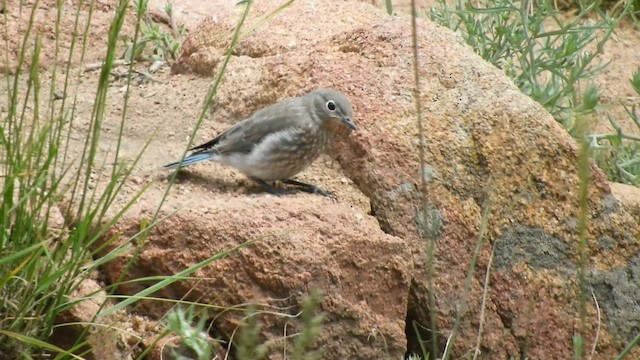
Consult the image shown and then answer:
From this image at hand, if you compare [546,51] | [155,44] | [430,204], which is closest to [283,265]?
[430,204]

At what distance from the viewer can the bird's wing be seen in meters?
5.42

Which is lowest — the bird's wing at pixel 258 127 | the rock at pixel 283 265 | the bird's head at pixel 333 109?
the rock at pixel 283 265

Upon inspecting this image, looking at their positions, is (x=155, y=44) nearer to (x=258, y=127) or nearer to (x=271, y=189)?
(x=258, y=127)

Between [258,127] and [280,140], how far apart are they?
0.12 meters

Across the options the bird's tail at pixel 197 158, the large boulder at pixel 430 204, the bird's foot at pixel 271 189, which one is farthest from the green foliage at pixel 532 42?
the bird's tail at pixel 197 158

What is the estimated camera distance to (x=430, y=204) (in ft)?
17.3

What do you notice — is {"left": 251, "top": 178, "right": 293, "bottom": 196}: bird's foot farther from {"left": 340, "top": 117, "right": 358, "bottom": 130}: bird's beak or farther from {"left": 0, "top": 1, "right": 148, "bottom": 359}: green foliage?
{"left": 0, "top": 1, "right": 148, "bottom": 359}: green foliage

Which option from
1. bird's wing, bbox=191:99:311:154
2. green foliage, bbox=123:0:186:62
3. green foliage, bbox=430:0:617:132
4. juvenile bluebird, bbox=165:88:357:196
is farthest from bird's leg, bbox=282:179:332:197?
green foliage, bbox=430:0:617:132

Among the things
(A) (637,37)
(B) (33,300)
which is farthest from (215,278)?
(A) (637,37)

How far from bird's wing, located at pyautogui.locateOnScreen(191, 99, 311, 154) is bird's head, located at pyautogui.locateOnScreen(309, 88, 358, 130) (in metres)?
0.09

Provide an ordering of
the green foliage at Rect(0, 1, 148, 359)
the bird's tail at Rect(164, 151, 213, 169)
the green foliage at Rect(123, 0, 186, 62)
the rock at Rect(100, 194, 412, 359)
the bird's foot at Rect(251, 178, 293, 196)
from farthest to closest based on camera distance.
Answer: the green foliage at Rect(123, 0, 186, 62), the bird's tail at Rect(164, 151, 213, 169), the bird's foot at Rect(251, 178, 293, 196), the rock at Rect(100, 194, 412, 359), the green foliage at Rect(0, 1, 148, 359)

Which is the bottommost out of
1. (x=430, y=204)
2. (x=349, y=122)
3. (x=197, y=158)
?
(x=430, y=204)

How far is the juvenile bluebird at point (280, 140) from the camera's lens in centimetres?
538

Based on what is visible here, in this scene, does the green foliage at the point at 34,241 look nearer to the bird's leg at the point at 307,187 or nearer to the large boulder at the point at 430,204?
the large boulder at the point at 430,204
